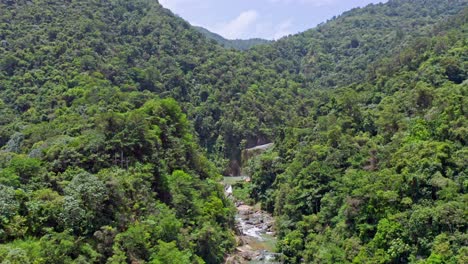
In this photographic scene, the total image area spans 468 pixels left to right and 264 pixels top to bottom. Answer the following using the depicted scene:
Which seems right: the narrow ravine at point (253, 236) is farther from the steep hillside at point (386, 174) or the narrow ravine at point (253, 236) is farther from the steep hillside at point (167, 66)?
the steep hillside at point (167, 66)

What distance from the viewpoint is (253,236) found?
167 feet

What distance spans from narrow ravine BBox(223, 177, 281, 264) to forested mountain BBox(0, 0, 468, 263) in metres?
1.72

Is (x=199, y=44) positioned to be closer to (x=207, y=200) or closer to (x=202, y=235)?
(x=207, y=200)

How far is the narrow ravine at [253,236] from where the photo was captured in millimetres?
42531

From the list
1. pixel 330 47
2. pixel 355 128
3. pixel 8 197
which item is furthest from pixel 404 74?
pixel 330 47

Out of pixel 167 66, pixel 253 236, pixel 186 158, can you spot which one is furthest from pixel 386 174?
pixel 167 66

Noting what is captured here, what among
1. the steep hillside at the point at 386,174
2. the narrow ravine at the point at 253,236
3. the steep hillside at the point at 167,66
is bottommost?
the narrow ravine at the point at 253,236

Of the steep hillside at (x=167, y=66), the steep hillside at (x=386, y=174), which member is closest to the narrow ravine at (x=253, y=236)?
the steep hillside at (x=386, y=174)

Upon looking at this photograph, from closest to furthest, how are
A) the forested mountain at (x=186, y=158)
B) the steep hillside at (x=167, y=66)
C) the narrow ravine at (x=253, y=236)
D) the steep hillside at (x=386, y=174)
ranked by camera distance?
the forested mountain at (x=186, y=158) → the steep hillside at (x=386, y=174) → the narrow ravine at (x=253, y=236) → the steep hillside at (x=167, y=66)

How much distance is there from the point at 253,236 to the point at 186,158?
10.9 m

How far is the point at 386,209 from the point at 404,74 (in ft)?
97.5

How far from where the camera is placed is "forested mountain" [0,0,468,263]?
2964 centimetres

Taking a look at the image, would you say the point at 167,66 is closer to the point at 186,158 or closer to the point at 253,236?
the point at 186,158

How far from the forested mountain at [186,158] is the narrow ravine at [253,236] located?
1.72 m
